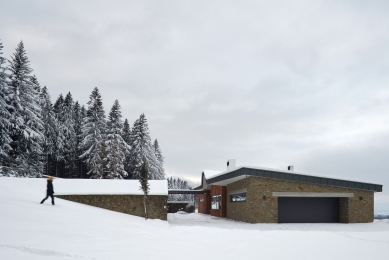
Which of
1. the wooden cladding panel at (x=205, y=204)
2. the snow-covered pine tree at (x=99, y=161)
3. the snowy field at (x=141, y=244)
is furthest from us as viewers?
the snow-covered pine tree at (x=99, y=161)

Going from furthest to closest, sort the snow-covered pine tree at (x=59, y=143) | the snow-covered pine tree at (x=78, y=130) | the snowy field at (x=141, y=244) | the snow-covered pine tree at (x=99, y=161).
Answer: the snow-covered pine tree at (x=78, y=130) → the snow-covered pine tree at (x=59, y=143) → the snow-covered pine tree at (x=99, y=161) → the snowy field at (x=141, y=244)

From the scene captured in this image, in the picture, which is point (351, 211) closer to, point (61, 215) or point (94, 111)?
point (61, 215)

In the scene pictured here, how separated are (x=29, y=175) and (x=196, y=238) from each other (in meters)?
27.1

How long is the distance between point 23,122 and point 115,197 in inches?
552

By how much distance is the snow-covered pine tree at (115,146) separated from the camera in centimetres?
4400

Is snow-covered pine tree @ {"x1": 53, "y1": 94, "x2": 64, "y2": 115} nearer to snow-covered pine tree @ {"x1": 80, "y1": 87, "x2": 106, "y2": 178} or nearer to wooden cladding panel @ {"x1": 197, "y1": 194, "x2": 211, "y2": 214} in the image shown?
snow-covered pine tree @ {"x1": 80, "y1": 87, "x2": 106, "y2": 178}

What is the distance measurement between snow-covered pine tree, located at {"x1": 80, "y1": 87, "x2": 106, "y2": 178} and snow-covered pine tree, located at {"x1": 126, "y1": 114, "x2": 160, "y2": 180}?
547cm

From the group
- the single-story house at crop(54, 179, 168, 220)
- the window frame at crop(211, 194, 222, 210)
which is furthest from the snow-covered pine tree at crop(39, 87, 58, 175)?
the window frame at crop(211, 194, 222, 210)

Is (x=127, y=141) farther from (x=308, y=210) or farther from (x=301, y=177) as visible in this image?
(x=301, y=177)

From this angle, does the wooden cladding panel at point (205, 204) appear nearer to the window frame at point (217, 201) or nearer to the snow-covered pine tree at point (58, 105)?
the window frame at point (217, 201)

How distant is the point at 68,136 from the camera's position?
48.9m

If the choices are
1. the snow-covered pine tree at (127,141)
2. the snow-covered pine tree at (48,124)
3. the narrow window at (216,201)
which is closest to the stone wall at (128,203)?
the narrow window at (216,201)

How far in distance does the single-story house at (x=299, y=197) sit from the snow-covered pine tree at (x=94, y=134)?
21968mm

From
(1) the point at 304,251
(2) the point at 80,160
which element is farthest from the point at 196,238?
(2) the point at 80,160
